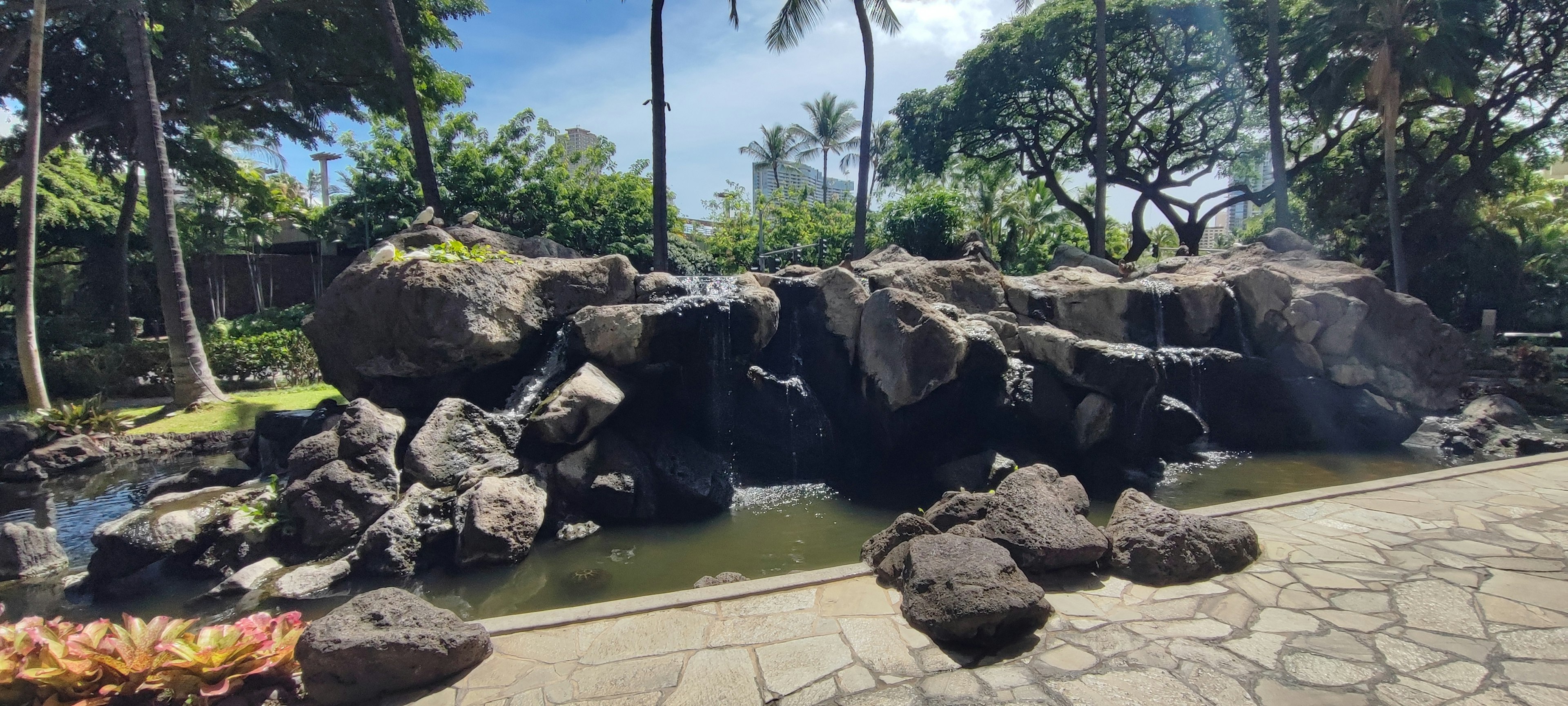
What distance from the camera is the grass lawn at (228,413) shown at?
14000mm

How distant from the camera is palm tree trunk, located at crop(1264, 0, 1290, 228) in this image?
20.3 meters

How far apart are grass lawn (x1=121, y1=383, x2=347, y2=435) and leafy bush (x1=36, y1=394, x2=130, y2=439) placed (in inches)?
13.9

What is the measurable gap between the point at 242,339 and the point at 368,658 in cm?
1782

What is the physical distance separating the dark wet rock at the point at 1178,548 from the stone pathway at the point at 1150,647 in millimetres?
124

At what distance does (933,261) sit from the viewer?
528 inches

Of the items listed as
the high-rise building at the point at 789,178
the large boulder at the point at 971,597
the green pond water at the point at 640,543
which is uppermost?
the high-rise building at the point at 789,178

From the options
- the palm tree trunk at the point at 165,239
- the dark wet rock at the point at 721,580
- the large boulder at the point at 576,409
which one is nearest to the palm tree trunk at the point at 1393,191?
the large boulder at the point at 576,409

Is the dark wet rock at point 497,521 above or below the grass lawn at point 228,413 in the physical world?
below

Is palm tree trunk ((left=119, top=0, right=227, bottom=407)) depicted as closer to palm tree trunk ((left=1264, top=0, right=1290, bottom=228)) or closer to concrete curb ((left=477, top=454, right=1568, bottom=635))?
concrete curb ((left=477, top=454, right=1568, bottom=635))

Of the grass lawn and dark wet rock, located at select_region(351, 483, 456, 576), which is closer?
dark wet rock, located at select_region(351, 483, 456, 576)

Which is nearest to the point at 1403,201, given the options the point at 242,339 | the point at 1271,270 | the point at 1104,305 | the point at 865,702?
the point at 1271,270

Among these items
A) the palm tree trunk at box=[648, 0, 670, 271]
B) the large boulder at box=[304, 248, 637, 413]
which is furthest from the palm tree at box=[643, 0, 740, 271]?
the large boulder at box=[304, 248, 637, 413]

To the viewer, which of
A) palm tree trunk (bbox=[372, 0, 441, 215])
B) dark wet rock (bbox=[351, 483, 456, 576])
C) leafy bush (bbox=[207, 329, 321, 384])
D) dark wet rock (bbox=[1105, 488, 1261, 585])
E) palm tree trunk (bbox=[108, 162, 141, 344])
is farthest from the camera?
palm tree trunk (bbox=[108, 162, 141, 344])

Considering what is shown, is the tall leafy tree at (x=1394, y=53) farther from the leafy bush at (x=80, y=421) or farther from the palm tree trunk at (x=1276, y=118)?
the leafy bush at (x=80, y=421)
